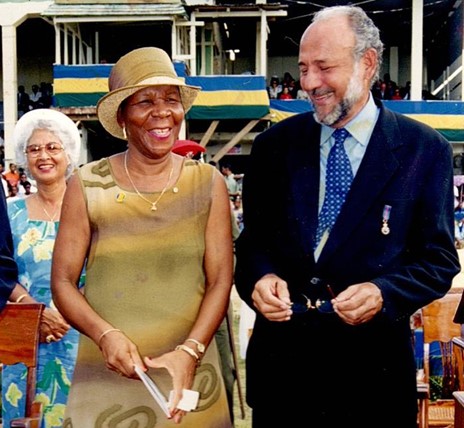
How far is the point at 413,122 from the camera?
2.66 metres

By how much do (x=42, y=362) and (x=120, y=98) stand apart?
152 cm

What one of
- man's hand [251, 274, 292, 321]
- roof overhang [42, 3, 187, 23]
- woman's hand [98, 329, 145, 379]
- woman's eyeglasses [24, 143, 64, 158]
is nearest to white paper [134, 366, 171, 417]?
woman's hand [98, 329, 145, 379]

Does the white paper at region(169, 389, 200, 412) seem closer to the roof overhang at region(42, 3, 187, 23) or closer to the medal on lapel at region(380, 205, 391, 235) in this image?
the medal on lapel at region(380, 205, 391, 235)

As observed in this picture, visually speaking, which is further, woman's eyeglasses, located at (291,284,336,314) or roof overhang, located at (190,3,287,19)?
roof overhang, located at (190,3,287,19)

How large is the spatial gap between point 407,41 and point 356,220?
1090 inches

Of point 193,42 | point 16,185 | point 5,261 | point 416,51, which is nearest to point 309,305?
point 5,261

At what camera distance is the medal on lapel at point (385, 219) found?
8.23ft

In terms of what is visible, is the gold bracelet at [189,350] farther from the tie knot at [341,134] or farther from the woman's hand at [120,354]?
the tie knot at [341,134]

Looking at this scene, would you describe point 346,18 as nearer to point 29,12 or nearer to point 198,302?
point 198,302

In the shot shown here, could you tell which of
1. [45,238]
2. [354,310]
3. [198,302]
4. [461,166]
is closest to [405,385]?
[354,310]

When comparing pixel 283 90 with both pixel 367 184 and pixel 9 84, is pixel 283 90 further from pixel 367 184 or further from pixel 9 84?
pixel 367 184

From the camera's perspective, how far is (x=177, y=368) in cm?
245

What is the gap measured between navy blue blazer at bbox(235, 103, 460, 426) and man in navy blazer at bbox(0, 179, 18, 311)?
76 centimetres

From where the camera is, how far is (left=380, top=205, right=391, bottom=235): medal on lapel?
2.51 m
